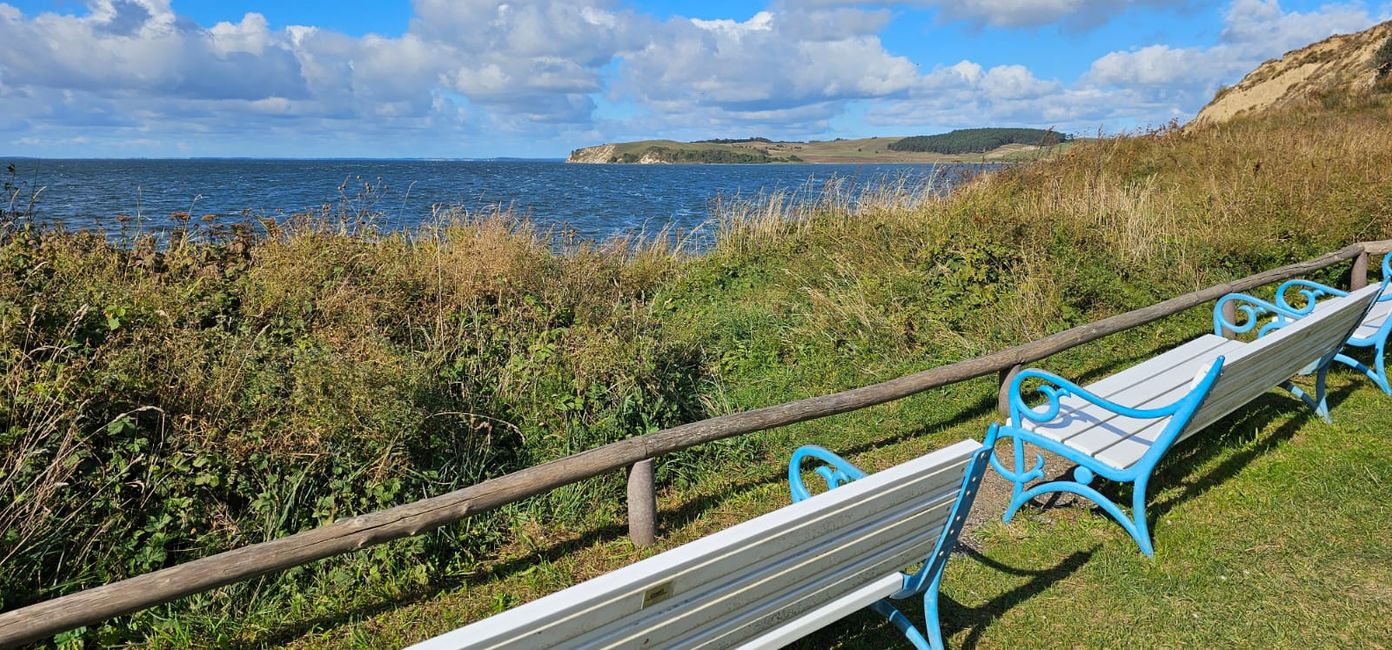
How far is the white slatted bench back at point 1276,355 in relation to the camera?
3281mm

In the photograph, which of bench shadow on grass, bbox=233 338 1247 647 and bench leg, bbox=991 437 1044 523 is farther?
bench leg, bbox=991 437 1044 523

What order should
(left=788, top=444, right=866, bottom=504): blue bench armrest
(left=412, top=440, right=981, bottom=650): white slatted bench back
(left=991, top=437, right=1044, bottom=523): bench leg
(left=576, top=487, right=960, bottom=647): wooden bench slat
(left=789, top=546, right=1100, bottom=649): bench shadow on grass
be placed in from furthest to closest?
(left=991, top=437, right=1044, bottom=523): bench leg, (left=789, top=546, right=1100, bottom=649): bench shadow on grass, (left=788, top=444, right=866, bottom=504): blue bench armrest, (left=576, top=487, right=960, bottom=647): wooden bench slat, (left=412, top=440, right=981, bottom=650): white slatted bench back

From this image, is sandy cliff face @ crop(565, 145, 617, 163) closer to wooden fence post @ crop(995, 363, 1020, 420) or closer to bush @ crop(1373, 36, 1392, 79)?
bush @ crop(1373, 36, 1392, 79)

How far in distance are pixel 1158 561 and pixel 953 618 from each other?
0.98m

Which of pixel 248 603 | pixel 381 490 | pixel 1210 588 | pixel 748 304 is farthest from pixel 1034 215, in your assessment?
pixel 248 603

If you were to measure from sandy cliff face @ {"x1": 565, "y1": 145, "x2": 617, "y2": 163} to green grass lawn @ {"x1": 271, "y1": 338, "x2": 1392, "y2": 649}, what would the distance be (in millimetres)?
142664

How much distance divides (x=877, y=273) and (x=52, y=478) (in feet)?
21.1

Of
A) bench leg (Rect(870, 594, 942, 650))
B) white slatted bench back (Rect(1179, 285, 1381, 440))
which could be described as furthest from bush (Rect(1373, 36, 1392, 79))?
bench leg (Rect(870, 594, 942, 650))

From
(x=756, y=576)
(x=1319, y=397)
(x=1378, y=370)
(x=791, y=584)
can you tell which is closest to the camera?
(x=756, y=576)

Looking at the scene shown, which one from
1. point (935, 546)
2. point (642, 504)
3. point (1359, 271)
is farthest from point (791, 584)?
point (1359, 271)

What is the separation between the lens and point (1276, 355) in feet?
11.7

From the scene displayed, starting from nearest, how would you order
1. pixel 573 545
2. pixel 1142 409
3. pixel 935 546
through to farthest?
pixel 935 546 → pixel 1142 409 → pixel 573 545

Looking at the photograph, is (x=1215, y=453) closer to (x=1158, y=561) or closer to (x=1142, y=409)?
(x=1142, y=409)

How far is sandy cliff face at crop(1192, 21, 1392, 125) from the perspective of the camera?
25.3 meters
